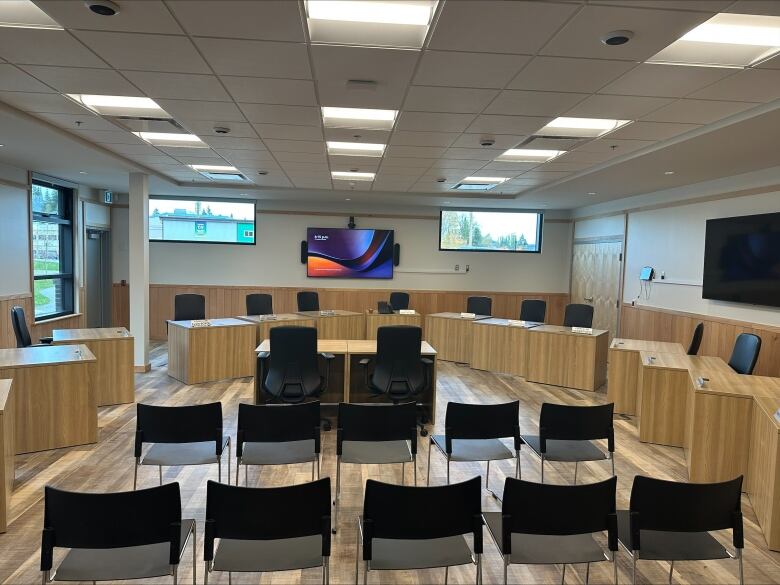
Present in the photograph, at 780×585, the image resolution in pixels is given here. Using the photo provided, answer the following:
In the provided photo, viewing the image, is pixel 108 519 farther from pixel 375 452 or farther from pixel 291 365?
pixel 291 365

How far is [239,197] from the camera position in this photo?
10.3 meters

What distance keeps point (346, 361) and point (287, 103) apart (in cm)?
261

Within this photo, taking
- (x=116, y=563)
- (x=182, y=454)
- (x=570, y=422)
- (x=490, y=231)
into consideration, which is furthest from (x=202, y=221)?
(x=116, y=563)

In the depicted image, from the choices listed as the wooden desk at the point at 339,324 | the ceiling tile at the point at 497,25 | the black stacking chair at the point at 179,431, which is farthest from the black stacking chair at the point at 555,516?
the wooden desk at the point at 339,324

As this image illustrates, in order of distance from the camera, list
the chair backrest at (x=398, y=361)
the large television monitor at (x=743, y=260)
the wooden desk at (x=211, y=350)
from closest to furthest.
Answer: the chair backrest at (x=398, y=361) < the large television monitor at (x=743, y=260) < the wooden desk at (x=211, y=350)

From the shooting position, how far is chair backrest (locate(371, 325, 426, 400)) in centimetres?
514

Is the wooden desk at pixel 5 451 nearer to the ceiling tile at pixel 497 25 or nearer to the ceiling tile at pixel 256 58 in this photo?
the ceiling tile at pixel 256 58

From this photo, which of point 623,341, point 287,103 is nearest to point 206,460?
point 287,103

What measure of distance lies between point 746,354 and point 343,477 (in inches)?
167

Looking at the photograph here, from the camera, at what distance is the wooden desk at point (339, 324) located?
27.8ft

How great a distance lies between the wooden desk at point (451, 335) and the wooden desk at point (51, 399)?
5.70 metres

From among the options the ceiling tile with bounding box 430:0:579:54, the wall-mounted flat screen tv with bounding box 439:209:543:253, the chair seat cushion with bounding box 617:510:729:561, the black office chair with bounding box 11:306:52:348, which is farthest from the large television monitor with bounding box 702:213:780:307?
the black office chair with bounding box 11:306:52:348

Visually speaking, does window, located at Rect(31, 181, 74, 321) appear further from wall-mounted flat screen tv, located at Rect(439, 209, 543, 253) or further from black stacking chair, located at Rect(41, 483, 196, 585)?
black stacking chair, located at Rect(41, 483, 196, 585)

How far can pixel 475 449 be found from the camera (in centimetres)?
373
